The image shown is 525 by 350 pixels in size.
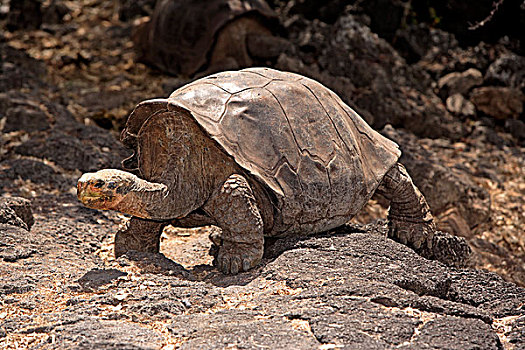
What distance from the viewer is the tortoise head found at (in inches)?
124

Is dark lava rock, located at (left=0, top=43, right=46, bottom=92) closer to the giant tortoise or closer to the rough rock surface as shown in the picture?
the rough rock surface

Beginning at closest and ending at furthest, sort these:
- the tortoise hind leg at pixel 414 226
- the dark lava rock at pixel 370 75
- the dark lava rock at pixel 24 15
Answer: the tortoise hind leg at pixel 414 226 → the dark lava rock at pixel 370 75 → the dark lava rock at pixel 24 15

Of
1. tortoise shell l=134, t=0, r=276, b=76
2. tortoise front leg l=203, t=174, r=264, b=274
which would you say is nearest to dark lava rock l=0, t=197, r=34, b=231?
tortoise front leg l=203, t=174, r=264, b=274

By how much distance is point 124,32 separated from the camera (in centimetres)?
1045

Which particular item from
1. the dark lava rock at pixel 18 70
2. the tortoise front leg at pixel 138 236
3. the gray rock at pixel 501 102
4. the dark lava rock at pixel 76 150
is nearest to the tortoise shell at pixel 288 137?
the tortoise front leg at pixel 138 236

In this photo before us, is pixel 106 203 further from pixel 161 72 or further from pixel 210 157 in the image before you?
pixel 161 72

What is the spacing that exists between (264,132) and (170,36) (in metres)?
5.69

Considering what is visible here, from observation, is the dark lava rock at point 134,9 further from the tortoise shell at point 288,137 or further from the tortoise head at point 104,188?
the tortoise head at point 104,188

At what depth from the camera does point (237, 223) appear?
350 centimetres

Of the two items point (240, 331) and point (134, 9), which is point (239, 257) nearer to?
point (240, 331)

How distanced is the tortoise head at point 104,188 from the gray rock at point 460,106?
584 centimetres

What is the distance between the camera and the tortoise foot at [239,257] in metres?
3.52

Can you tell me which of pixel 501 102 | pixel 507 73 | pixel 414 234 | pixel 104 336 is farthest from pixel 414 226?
pixel 507 73

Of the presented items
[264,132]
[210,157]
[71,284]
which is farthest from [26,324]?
[264,132]
